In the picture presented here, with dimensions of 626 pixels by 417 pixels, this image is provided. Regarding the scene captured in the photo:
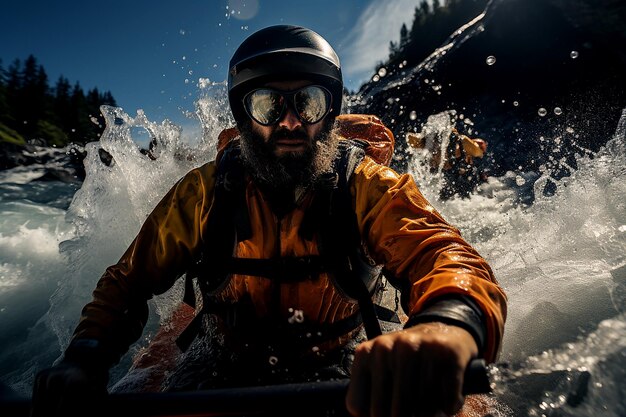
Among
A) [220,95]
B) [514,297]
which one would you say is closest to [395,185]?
[514,297]

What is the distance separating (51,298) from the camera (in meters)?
6.33

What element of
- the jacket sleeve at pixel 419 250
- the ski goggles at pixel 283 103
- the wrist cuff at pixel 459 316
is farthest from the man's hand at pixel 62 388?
the ski goggles at pixel 283 103

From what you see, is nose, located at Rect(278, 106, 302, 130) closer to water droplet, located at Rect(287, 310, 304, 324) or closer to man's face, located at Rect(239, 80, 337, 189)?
man's face, located at Rect(239, 80, 337, 189)

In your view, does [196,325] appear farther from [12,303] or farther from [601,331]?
[12,303]

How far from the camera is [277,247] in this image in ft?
7.26

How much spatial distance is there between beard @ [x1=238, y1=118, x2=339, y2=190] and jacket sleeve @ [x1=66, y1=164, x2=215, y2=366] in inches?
13.0

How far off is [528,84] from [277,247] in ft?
75.6

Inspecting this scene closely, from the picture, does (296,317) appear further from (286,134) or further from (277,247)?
(286,134)

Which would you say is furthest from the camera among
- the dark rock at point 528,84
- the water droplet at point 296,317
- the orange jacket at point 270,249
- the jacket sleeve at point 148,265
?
the dark rock at point 528,84

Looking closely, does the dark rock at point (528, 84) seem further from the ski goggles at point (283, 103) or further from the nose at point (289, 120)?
the nose at point (289, 120)

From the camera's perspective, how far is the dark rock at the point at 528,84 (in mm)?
16625

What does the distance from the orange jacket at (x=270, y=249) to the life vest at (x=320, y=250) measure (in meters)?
0.06

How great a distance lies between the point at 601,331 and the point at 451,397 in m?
2.63

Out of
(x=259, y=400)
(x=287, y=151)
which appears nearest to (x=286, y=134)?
(x=287, y=151)
